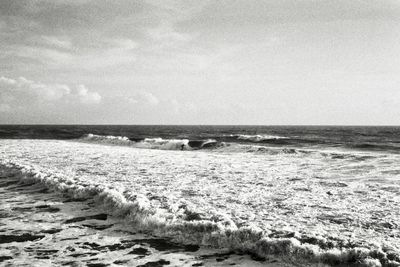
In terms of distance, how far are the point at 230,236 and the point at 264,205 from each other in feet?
6.71

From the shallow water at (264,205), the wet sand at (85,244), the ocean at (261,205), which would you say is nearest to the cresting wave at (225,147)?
the ocean at (261,205)

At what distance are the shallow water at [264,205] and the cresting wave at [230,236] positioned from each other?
0.04 ft

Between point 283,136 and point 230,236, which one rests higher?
point 283,136

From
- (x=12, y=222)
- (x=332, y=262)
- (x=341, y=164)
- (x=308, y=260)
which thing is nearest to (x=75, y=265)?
(x=12, y=222)

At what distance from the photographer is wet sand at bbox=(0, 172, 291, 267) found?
4.53m

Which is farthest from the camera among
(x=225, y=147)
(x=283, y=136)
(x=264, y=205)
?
(x=283, y=136)

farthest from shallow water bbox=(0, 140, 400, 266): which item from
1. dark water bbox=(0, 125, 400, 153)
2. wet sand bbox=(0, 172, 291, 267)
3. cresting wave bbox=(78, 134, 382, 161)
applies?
dark water bbox=(0, 125, 400, 153)

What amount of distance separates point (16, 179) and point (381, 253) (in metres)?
10.6

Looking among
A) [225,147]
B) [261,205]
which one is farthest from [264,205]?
[225,147]

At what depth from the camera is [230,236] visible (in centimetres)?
520

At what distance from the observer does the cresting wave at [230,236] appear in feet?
14.3

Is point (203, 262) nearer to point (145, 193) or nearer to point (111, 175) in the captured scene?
point (145, 193)

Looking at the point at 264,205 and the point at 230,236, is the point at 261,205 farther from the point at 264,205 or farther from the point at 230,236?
the point at 230,236

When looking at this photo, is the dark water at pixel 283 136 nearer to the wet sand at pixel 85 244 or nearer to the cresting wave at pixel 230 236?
the cresting wave at pixel 230 236
